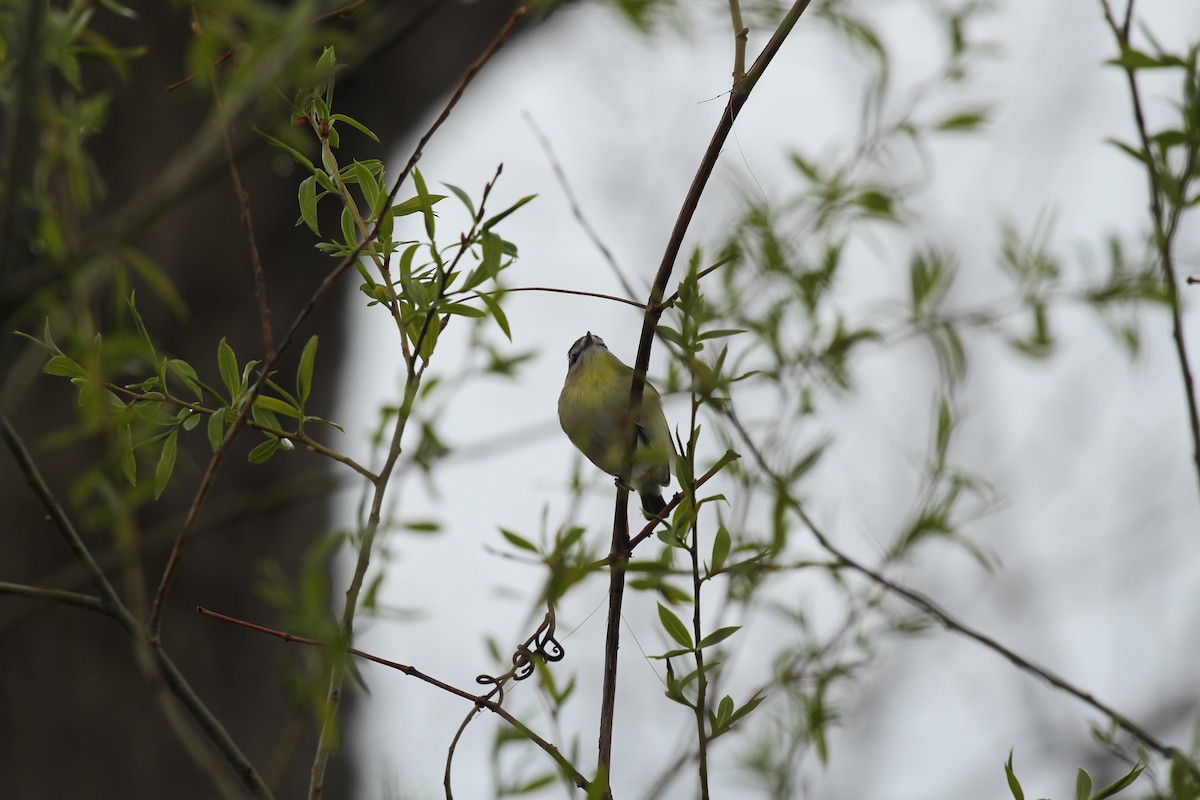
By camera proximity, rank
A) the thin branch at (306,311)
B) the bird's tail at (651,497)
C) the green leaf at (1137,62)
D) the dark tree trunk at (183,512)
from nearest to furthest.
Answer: the thin branch at (306,311)
the green leaf at (1137,62)
the bird's tail at (651,497)
the dark tree trunk at (183,512)

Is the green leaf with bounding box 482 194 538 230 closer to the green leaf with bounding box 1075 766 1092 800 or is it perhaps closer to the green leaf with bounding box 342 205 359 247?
the green leaf with bounding box 342 205 359 247

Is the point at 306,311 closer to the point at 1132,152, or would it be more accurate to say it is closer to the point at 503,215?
the point at 503,215

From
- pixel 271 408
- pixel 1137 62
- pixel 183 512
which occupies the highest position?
pixel 183 512

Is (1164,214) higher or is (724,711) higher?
(1164,214)

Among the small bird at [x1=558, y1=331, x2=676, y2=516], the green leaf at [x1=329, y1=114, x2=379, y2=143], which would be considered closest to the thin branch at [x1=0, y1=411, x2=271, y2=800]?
the green leaf at [x1=329, y1=114, x2=379, y2=143]

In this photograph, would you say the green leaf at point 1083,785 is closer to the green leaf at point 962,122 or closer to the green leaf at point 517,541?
the green leaf at point 517,541

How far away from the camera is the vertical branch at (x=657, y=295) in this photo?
1196 mm

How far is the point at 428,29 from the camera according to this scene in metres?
4.32

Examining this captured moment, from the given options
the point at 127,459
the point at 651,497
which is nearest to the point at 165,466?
the point at 127,459

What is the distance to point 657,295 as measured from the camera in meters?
1.25

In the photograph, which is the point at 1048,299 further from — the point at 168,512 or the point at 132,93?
the point at 132,93

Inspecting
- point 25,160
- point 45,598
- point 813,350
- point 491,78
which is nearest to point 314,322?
point 491,78

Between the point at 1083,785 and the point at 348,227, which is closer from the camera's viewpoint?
the point at 1083,785

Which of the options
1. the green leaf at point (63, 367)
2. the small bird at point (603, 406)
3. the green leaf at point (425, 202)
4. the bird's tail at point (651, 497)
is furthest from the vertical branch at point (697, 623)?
the bird's tail at point (651, 497)
